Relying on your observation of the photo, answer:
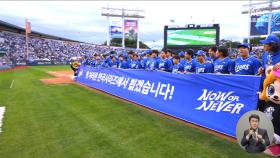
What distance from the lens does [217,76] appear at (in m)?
6.61

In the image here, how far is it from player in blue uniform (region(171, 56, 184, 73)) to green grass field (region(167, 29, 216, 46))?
89.9 feet

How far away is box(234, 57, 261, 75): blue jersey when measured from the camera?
20.8 feet

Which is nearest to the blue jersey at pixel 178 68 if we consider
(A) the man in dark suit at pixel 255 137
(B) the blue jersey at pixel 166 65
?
(B) the blue jersey at pixel 166 65

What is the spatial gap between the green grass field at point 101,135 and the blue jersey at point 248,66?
60.4 inches

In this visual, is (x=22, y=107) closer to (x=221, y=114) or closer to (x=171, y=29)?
(x=221, y=114)

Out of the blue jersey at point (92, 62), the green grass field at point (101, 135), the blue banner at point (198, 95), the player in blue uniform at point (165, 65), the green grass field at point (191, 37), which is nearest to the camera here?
the green grass field at point (101, 135)

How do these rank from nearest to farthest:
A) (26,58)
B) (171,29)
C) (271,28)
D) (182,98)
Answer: (182,98) → (171,29) → (271,28) → (26,58)

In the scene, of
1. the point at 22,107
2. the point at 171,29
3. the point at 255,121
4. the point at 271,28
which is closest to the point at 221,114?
the point at 255,121

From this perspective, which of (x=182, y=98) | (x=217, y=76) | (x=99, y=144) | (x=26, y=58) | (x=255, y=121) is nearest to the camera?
A: (x=255, y=121)

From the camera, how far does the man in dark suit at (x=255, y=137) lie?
15.0ft

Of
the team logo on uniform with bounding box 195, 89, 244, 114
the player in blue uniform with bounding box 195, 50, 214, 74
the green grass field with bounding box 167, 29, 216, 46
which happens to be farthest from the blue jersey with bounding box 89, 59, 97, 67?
the green grass field with bounding box 167, 29, 216, 46

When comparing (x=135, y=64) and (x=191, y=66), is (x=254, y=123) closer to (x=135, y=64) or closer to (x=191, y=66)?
(x=191, y=66)

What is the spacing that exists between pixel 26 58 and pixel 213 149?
A: 47.9 m

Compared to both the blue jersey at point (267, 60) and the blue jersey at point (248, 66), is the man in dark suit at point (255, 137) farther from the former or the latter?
the blue jersey at point (248, 66)
